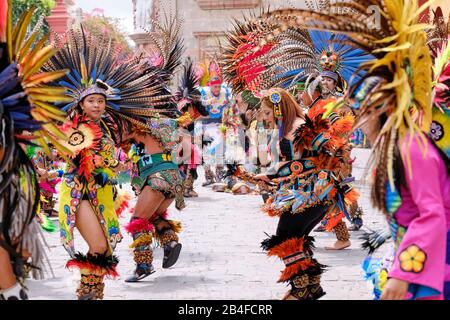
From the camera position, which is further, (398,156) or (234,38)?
(234,38)

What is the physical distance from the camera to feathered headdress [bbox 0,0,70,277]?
3611mm

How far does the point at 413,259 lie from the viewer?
3301mm

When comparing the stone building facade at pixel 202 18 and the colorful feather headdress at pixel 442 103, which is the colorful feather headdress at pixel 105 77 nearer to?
the colorful feather headdress at pixel 442 103

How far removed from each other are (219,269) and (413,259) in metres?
4.54

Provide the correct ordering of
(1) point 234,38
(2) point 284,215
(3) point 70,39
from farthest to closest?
1. (1) point 234,38
2. (3) point 70,39
3. (2) point 284,215

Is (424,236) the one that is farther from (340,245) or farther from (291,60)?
(340,245)

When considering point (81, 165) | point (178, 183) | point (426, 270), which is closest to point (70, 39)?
point (81, 165)

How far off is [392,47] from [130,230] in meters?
4.42

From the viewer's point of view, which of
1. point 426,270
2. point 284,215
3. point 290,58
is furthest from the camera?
point 290,58

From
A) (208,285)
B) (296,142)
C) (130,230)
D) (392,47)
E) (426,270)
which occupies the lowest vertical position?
(208,285)

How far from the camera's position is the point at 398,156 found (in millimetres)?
3422

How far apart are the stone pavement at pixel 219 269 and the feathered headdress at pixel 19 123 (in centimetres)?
224

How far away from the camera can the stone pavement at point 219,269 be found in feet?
21.9
